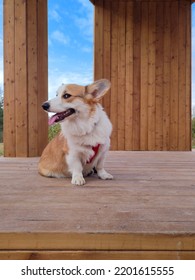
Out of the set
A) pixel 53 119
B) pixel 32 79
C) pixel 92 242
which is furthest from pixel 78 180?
pixel 32 79

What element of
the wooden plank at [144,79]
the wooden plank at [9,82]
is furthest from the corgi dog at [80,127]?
the wooden plank at [144,79]

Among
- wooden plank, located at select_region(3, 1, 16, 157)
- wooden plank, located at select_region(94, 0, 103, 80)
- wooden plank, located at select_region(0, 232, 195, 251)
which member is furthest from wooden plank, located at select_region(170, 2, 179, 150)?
wooden plank, located at select_region(0, 232, 195, 251)

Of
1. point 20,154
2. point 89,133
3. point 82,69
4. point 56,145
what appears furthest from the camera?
point 82,69

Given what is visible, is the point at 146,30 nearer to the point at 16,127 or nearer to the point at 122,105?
the point at 122,105

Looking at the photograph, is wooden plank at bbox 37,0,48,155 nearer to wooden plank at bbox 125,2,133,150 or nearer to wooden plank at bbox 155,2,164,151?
wooden plank at bbox 125,2,133,150

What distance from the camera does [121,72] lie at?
4.88m

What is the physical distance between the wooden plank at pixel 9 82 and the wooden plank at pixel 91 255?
265cm

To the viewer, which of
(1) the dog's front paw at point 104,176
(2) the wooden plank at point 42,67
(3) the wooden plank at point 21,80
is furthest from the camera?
(2) the wooden plank at point 42,67

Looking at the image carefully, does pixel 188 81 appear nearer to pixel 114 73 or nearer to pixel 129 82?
pixel 129 82

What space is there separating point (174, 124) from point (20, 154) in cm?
285

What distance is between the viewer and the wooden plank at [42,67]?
11.7ft

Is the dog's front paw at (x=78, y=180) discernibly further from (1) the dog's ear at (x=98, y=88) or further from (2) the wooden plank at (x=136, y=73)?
(2) the wooden plank at (x=136, y=73)
